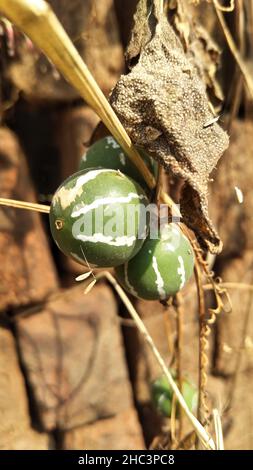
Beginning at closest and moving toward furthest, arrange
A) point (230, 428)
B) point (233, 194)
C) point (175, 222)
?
point (175, 222) < point (233, 194) < point (230, 428)

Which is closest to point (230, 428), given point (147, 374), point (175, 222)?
point (147, 374)

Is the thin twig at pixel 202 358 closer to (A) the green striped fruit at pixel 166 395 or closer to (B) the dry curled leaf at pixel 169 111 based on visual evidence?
(B) the dry curled leaf at pixel 169 111

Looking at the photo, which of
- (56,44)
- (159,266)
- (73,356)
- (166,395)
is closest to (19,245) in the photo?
(73,356)

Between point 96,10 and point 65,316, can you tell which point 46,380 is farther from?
point 96,10

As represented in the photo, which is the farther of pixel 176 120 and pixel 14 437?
pixel 14 437

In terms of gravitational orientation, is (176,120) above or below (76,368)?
above

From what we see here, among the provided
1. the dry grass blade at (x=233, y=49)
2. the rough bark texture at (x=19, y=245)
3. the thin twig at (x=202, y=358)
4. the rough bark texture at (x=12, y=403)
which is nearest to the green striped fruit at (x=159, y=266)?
the thin twig at (x=202, y=358)

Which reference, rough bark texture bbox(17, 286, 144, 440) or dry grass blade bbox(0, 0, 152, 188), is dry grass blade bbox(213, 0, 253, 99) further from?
rough bark texture bbox(17, 286, 144, 440)

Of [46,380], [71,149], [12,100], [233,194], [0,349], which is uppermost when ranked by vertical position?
[12,100]
